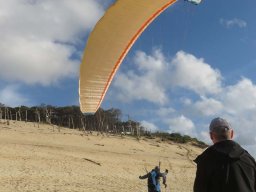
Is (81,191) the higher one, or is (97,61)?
(97,61)

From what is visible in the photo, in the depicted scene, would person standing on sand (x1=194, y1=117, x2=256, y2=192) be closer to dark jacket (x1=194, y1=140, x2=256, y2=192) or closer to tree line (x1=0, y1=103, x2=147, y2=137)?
dark jacket (x1=194, y1=140, x2=256, y2=192)

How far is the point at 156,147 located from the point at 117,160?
1628 centimetres

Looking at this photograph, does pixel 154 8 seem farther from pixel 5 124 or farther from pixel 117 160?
pixel 5 124

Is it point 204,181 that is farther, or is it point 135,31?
point 135,31

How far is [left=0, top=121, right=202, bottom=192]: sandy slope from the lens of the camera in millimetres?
21875

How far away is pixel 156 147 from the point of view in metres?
50.6

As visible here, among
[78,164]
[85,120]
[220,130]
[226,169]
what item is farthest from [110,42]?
[85,120]

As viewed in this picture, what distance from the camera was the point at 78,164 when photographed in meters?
29.5

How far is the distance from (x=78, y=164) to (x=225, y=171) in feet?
87.3

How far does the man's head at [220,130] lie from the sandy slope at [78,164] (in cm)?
1595

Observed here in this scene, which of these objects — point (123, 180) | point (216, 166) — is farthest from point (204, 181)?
point (123, 180)

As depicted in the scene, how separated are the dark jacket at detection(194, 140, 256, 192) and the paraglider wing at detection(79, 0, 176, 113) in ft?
17.4

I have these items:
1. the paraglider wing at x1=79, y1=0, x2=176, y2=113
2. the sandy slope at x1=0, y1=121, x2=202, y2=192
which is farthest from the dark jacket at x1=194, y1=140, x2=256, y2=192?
the sandy slope at x1=0, y1=121, x2=202, y2=192

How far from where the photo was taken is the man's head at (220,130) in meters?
3.54
